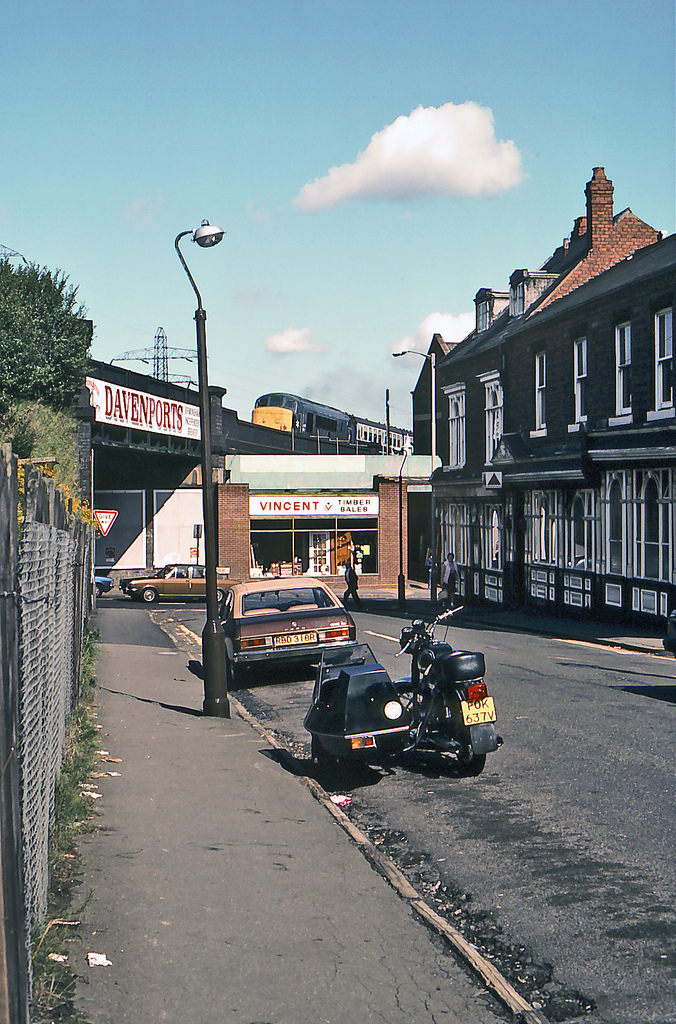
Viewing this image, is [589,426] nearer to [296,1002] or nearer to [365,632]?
[365,632]

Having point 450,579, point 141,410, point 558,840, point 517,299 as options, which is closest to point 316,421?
point 141,410

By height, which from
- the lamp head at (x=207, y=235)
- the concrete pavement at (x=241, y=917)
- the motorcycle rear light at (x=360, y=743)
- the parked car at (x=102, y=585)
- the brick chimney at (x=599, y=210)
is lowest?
the parked car at (x=102, y=585)

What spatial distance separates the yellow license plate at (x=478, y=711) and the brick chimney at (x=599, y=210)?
90.9ft

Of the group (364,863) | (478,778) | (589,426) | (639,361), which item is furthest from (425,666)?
(589,426)

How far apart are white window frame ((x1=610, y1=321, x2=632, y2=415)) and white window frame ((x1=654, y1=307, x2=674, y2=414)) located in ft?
4.41

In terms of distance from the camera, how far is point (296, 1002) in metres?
4.46

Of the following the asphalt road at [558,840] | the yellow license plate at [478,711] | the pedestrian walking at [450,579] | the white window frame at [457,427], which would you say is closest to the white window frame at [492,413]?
the white window frame at [457,427]

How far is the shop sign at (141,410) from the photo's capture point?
37.8 metres

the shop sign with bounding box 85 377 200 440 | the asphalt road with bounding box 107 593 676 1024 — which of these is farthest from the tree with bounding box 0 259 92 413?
the asphalt road with bounding box 107 593 676 1024

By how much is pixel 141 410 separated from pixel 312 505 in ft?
30.2

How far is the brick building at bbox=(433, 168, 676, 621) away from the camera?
23.5m

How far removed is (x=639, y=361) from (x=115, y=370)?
22.6 metres

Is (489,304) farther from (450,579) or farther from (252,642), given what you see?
(252,642)

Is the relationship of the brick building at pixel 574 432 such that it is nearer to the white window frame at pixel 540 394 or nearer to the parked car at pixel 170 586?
the white window frame at pixel 540 394
